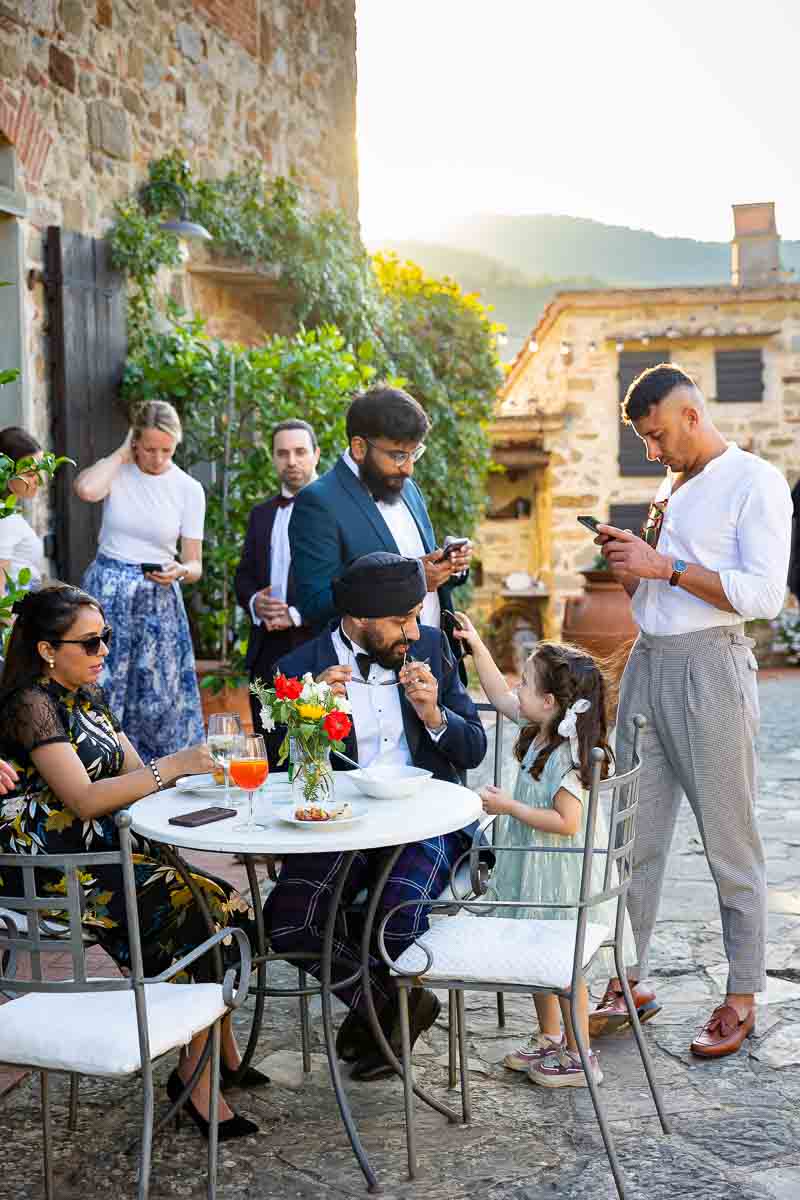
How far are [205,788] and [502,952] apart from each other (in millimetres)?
828

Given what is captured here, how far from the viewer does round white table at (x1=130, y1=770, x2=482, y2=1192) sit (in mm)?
2646

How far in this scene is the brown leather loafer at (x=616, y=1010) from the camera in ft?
11.3

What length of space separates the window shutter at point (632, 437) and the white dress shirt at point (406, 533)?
14672 mm

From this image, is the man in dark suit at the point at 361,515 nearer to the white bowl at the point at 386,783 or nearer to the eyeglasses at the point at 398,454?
the eyeglasses at the point at 398,454

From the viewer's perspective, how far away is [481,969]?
2.74 m

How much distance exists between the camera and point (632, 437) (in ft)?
60.5

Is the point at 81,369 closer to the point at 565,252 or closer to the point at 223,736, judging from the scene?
the point at 223,736

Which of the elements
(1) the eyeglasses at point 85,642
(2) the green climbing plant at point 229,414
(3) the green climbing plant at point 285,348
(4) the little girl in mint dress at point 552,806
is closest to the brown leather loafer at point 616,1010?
(4) the little girl in mint dress at point 552,806

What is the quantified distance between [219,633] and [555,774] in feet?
14.0

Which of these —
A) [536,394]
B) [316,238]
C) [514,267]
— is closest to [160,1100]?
[316,238]

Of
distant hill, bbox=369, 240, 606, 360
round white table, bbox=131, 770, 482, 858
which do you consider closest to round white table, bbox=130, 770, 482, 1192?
round white table, bbox=131, 770, 482, 858

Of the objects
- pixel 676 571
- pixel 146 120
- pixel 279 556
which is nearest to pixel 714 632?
pixel 676 571

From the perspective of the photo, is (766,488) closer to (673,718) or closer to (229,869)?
(673,718)

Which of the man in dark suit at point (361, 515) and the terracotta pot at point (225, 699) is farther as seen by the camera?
the terracotta pot at point (225, 699)
